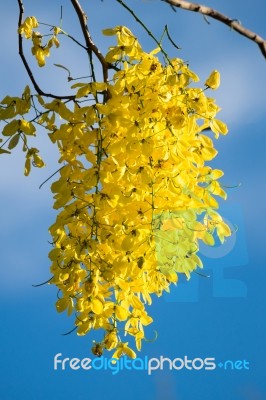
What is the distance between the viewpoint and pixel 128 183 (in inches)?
38.1

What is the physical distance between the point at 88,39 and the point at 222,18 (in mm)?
457

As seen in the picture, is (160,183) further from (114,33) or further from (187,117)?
(114,33)

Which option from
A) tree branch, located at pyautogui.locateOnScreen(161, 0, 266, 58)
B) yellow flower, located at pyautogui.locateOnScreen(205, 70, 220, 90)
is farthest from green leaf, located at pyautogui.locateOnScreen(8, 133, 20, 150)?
tree branch, located at pyautogui.locateOnScreen(161, 0, 266, 58)

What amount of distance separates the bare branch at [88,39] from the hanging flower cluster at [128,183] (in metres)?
0.03

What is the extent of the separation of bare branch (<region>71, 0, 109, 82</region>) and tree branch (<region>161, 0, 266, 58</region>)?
40 cm

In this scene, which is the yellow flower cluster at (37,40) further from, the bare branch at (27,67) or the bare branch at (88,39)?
the bare branch at (88,39)

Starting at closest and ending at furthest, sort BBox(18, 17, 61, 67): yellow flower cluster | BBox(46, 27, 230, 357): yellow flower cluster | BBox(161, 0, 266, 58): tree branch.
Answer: BBox(161, 0, 266, 58): tree branch, BBox(46, 27, 230, 357): yellow flower cluster, BBox(18, 17, 61, 67): yellow flower cluster

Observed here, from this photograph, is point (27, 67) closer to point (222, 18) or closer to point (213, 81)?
point (213, 81)

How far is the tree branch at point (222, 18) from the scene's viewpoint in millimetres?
671

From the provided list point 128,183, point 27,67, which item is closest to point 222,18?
point 128,183

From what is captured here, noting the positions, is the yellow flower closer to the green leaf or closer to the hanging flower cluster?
the hanging flower cluster

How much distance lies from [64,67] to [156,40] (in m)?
0.16

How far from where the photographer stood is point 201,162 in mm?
1040

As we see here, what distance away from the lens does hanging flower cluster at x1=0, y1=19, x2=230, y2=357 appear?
972 mm
